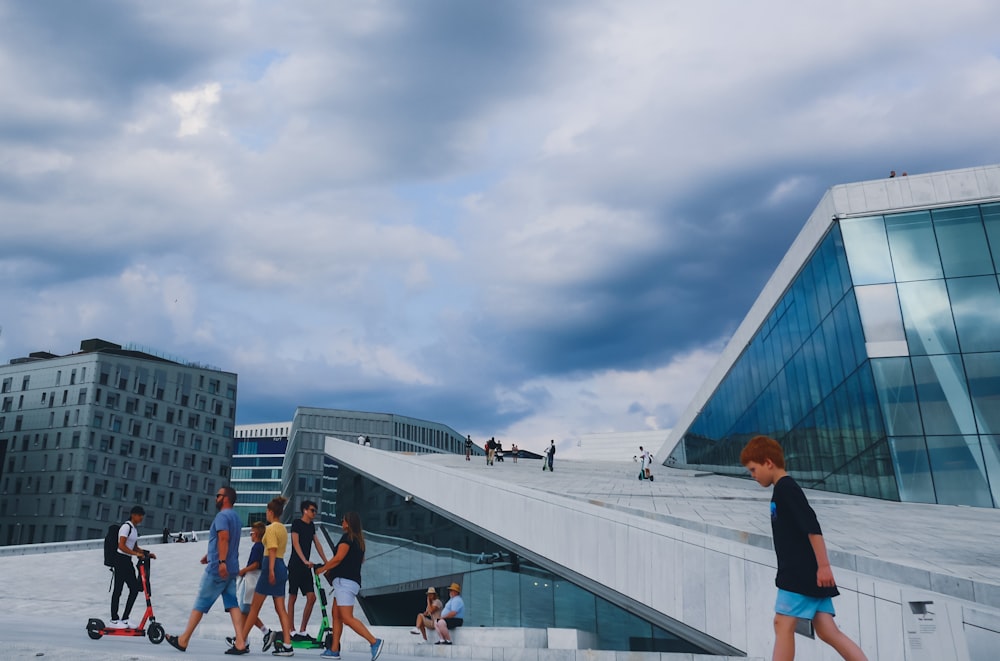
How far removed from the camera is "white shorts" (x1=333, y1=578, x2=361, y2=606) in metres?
7.13

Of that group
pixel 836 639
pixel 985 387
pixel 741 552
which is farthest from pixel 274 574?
pixel 985 387

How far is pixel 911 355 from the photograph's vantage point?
17.8 m

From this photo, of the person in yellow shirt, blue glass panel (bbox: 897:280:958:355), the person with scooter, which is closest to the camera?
the person in yellow shirt

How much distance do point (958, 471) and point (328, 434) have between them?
95127mm

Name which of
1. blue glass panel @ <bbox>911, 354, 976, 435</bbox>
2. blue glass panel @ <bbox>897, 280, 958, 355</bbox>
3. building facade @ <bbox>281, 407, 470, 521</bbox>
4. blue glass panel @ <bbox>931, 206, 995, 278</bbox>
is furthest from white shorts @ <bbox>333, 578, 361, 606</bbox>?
building facade @ <bbox>281, 407, 470, 521</bbox>

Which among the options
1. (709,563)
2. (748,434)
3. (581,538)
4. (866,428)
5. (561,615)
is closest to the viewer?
(709,563)

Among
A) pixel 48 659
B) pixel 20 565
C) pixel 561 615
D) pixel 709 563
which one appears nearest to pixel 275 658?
pixel 48 659

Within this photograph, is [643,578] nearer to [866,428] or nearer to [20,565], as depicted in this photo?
[866,428]

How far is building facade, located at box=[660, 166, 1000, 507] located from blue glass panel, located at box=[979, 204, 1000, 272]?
0.02 metres

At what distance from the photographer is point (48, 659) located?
5.09 m

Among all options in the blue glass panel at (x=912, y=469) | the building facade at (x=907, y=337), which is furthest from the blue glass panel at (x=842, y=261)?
the blue glass panel at (x=912, y=469)

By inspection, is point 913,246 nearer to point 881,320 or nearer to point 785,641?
point 881,320

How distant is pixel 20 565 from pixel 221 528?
2207 cm

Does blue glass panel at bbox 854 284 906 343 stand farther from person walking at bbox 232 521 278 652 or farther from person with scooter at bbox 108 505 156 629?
person with scooter at bbox 108 505 156 629
